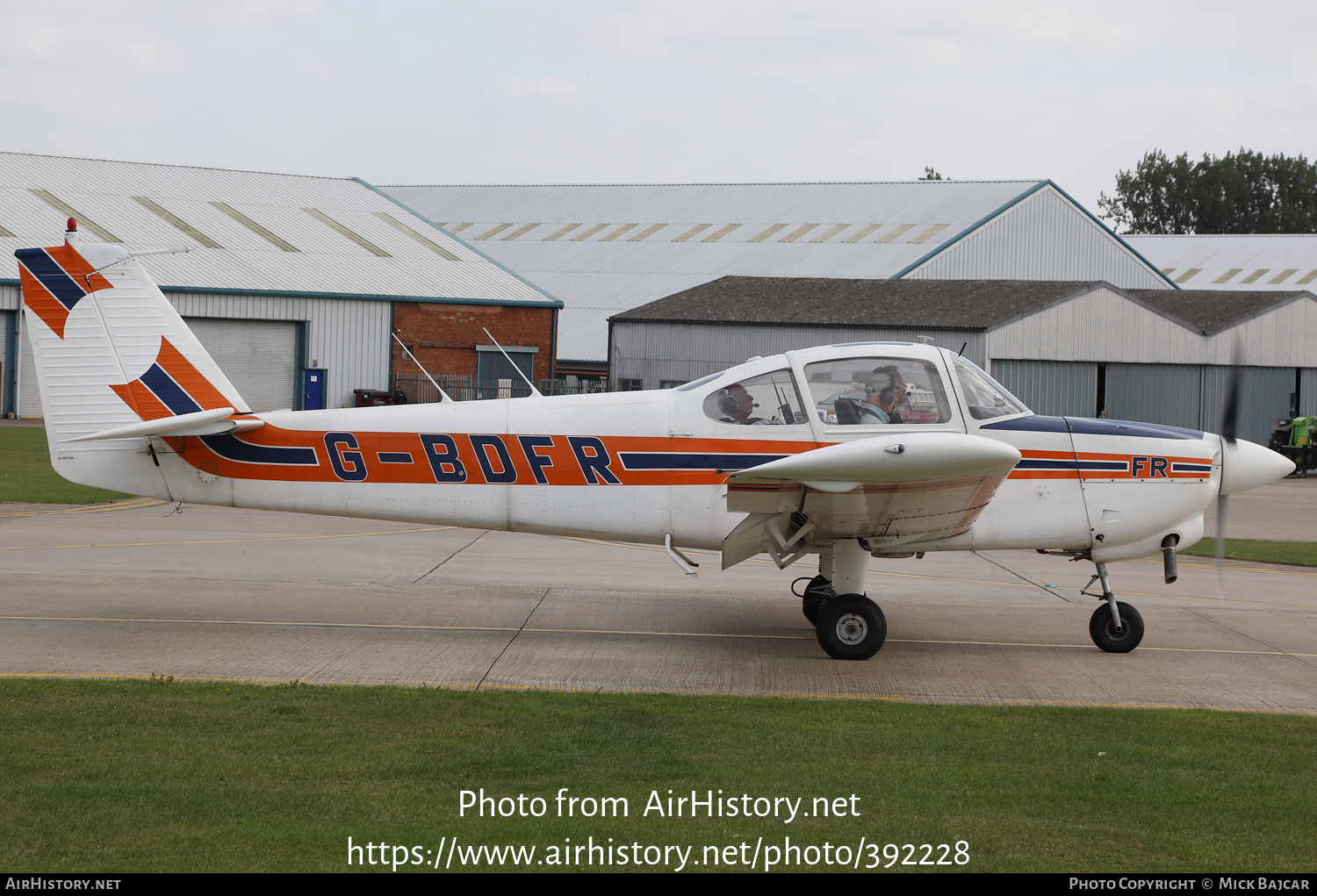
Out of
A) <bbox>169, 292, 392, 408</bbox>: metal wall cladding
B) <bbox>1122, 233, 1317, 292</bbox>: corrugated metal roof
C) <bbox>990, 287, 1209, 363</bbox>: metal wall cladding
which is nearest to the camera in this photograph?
<bbox>990, 287, 1209, 363</bbox>: metal wall cladding

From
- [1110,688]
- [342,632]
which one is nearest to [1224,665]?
[1110,688]

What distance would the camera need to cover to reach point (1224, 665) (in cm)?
952

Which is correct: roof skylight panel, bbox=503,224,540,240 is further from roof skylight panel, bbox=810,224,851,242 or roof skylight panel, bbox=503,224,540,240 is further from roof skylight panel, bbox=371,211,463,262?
roof skylight panel, bbox=810,224,851,242

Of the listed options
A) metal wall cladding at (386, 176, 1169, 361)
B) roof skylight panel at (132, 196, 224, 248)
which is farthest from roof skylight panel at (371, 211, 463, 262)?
roof skylight panel at (132, 196, 224, 248)

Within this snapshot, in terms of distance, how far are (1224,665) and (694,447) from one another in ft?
14.6

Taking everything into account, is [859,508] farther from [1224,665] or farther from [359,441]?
[359,441]

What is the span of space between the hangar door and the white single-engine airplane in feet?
92.5

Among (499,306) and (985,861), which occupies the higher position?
(499,306)

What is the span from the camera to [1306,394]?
34.3 meters

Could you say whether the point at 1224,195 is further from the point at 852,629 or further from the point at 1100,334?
the point at 852,629

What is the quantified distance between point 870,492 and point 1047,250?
39.5 m

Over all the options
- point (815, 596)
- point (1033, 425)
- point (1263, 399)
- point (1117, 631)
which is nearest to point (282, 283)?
point (1263, 399)

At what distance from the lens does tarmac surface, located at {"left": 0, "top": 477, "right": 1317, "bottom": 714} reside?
337 inches
